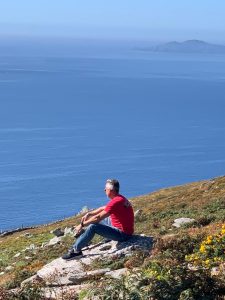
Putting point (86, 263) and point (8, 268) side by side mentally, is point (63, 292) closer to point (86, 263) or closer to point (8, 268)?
point (86, 263)

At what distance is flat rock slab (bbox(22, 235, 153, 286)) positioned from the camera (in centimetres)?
1232

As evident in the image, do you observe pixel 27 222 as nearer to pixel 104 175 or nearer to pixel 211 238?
pixel 104 175

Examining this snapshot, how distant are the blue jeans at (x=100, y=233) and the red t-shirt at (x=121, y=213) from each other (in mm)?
155

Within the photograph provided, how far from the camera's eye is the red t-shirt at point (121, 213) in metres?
14.4

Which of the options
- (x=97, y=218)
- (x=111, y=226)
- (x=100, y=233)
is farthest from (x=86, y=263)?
(x=111, y=226)

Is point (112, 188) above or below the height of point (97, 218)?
above

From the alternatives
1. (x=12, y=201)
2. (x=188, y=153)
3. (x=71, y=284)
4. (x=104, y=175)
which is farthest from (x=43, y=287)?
(x=188, y=153)

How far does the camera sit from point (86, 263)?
44.8 ft

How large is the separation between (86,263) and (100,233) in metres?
1.03

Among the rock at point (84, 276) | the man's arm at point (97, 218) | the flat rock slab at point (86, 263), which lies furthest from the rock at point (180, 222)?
the rock at point (84, 276)

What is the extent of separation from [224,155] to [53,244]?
15328cm

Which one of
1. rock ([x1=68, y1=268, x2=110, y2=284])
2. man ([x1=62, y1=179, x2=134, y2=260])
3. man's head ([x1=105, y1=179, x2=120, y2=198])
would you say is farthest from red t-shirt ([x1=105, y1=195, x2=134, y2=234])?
rock ([x1=68, y1=268, x2=110, y2=284])

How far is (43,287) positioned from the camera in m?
11.2

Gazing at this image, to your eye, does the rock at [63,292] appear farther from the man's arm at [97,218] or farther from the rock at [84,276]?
the man's arm at [97,218]
